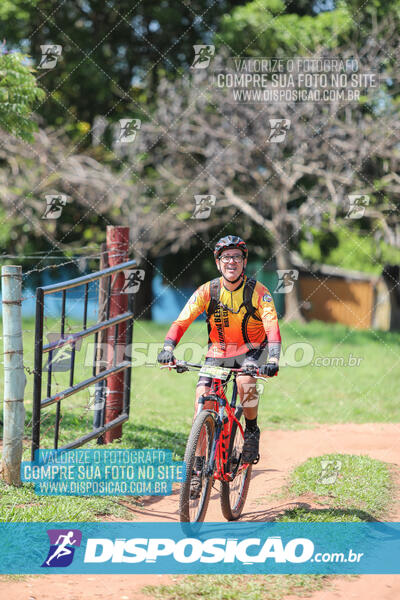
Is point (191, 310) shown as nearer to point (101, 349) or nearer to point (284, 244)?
point (101, 349)

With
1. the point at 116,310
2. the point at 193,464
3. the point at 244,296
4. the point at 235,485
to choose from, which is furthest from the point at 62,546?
the point at 116,310

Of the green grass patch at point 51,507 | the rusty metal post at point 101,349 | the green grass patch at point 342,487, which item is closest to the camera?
the green grass patch at point 51,507

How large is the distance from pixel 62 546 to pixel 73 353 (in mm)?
2128

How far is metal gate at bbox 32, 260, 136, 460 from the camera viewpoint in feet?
20.8

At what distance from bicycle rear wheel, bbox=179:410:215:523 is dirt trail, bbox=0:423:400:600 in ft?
1.87

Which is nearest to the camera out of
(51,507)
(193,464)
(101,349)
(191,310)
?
(193,464)

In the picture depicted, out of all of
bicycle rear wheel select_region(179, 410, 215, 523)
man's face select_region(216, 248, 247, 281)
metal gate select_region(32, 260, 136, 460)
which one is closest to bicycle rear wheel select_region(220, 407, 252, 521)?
bicycle rear wheel select_region(179, 410, 215, 523)

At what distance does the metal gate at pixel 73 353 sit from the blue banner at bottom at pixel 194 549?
1123 millimetres

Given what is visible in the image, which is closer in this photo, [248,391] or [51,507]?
A: [51,507]

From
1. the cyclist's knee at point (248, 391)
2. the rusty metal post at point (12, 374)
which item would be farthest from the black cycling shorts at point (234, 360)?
the rusty metal post at point (12, 374)

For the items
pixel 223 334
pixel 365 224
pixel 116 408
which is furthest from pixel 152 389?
pixel 365 224

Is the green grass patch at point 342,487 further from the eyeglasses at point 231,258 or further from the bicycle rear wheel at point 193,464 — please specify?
the eyeglasses at point 231,258

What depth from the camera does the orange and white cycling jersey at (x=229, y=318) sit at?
6.14 m

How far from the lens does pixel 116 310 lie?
8.23 m
